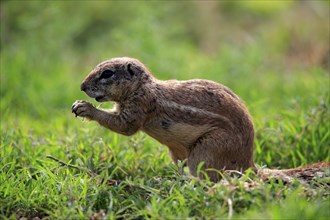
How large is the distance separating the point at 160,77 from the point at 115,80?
12.9 feet

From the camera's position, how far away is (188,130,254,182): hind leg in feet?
18.7

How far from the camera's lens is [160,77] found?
9.91 metres

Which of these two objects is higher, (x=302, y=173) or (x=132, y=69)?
(x=132, y=69)

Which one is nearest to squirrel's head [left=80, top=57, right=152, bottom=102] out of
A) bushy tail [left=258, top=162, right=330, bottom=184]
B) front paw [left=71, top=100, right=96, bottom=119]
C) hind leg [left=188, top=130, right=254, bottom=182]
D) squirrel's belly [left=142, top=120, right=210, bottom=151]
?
front paw [left=71, top=100, right=96, bottom=119]

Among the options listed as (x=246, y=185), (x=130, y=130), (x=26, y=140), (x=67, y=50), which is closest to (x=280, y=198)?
(x=246, y=185)

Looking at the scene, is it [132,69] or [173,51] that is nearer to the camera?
[132,69]

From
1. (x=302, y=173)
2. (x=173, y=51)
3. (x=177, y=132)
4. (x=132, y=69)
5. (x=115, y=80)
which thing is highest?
(x=132, y=69)

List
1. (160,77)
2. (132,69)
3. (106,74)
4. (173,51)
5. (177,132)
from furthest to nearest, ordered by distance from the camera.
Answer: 1. (173,51)
2. (160,77)
3. (132,69)
4. (106,74)
5. (177,132)

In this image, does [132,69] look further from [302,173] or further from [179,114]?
A: [302,173]

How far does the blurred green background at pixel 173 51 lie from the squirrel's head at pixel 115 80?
1.47 m

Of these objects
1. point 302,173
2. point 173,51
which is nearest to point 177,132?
point 302,173

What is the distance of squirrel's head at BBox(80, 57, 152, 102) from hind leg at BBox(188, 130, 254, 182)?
87 cm

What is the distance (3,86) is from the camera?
30.8 feet

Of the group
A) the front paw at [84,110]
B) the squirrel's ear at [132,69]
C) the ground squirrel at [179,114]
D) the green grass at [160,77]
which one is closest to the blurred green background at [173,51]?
the green grass at [160,77]
